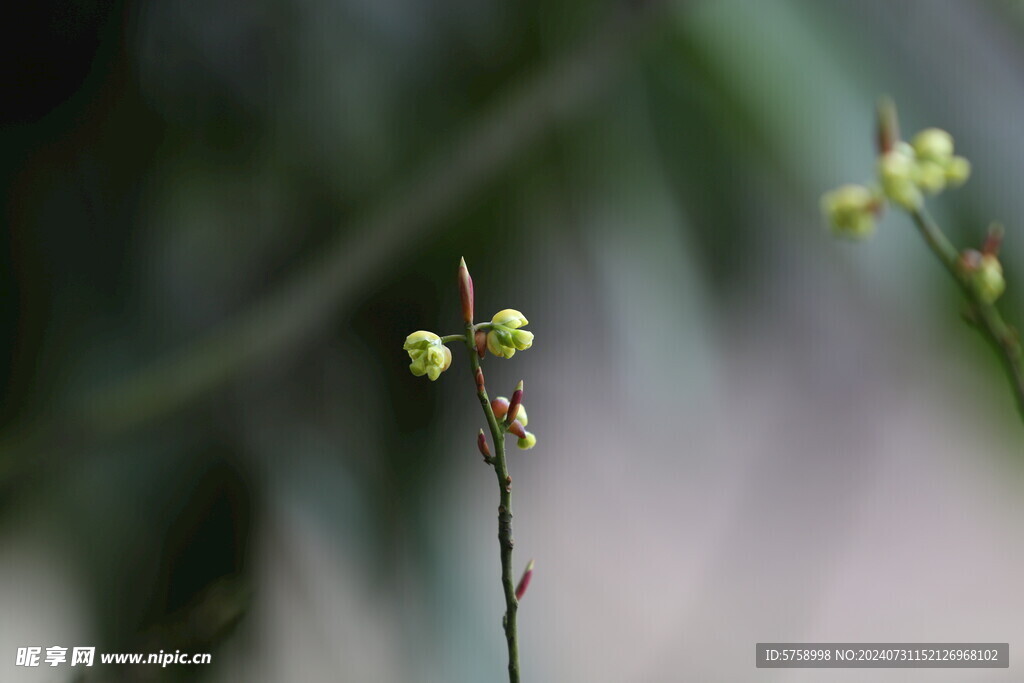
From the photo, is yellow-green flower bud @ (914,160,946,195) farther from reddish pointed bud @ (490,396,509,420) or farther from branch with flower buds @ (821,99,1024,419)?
reddish pointed bud @ (490,396,509,420)

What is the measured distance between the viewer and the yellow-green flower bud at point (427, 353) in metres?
0.20

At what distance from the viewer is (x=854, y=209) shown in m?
0.15

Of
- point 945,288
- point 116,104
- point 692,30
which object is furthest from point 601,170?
point 116,104

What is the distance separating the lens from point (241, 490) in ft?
2.32

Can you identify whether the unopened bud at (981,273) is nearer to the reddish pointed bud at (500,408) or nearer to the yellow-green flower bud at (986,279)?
the yellow-green flower bud at (986,279)

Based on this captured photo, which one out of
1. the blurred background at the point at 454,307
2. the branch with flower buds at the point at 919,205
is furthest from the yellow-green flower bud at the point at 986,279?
the blurred background at the point at 454,307

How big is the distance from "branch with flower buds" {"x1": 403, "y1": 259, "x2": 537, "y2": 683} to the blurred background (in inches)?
17.5

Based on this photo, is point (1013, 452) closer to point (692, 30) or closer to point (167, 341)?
point (692, 30)

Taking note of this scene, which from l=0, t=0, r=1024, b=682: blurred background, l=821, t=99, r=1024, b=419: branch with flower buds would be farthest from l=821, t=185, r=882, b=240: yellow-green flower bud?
l=0, t=0, r=1024, b=682: blurred background

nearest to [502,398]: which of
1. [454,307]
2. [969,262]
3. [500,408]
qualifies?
[500,408]

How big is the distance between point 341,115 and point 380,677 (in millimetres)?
476

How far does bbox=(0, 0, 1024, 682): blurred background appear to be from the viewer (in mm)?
639

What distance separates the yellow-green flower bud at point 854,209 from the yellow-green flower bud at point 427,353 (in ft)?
0.31

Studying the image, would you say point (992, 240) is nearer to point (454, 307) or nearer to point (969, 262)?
point (969, 262)
